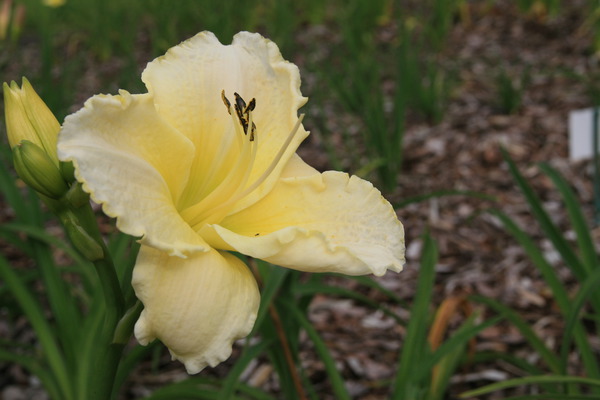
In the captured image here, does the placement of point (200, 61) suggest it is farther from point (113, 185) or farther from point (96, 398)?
point (96, 398)

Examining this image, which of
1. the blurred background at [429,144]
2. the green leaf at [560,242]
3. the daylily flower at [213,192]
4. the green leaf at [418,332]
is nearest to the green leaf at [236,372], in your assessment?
the blurred background at [429,144]

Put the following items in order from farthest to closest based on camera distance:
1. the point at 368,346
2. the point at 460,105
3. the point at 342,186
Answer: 1. the point at 460,105
2. the point at 368,346
3. the point at 342,186

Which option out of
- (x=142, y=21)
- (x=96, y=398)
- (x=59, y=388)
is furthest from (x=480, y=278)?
(x=142, y=21)

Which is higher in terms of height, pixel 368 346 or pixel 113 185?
pixel 113 185

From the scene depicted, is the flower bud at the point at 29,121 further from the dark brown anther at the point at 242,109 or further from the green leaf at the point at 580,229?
the green leaf at the point at 580,229

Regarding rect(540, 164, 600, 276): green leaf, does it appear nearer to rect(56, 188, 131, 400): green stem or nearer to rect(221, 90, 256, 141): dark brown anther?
rect(221, 90, 256, 141): dark brown anther
